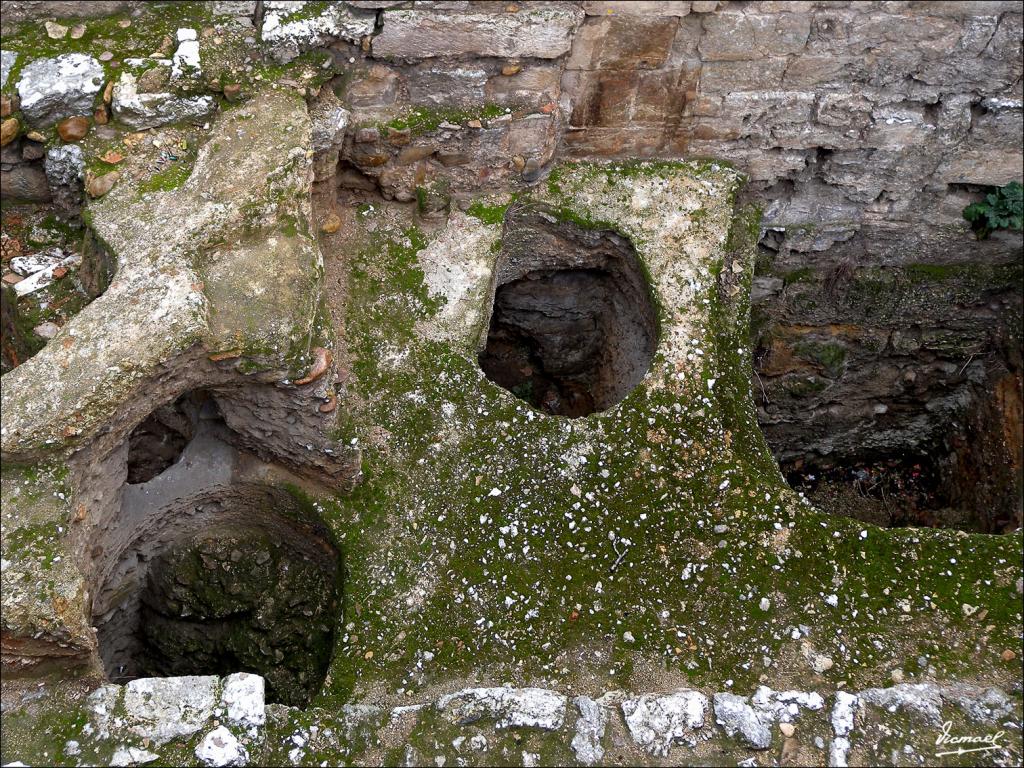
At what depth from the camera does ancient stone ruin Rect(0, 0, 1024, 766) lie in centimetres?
329

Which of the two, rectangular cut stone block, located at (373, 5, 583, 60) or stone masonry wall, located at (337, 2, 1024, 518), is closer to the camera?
rectangular cut stone block, located at (373, 5, 583, 60)

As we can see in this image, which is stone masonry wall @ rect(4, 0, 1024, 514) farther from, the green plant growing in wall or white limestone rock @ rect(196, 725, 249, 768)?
white limestone rock @ rect(196, 725, 249, 768)

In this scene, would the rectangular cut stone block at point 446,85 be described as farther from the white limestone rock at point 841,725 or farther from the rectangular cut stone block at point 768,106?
the white limestone rock at point 841,725

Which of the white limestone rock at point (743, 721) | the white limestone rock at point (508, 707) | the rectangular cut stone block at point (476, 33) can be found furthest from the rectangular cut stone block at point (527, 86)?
the white limestone rock at point (743, 721)

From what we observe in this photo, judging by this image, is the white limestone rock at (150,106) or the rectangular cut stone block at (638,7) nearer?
the white limestone rock at (150,106)

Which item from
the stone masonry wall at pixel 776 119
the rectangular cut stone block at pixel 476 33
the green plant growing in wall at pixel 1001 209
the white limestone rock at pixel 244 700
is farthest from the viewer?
the green plant growing in wall at pixel 1001 209

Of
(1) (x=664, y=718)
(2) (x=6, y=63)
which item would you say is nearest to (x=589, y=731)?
(1) (x=664, y=718)

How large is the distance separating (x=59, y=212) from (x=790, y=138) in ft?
13.0

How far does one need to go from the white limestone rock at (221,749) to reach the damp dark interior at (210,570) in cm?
98

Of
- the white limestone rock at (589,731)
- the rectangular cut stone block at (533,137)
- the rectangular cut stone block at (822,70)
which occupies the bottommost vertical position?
the white limestone rock at (589,731)

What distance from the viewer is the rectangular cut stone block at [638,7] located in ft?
13.8

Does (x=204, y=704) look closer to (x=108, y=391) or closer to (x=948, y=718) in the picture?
(x=108, y=391)

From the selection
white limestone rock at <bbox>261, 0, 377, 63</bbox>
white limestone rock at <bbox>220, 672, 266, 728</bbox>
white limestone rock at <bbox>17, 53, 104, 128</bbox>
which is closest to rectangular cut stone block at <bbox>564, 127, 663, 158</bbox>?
white limestone rock at <bbox>261, 0, 377, 63</bbox>

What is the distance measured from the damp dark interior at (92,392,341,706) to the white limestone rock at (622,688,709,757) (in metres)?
1.51
